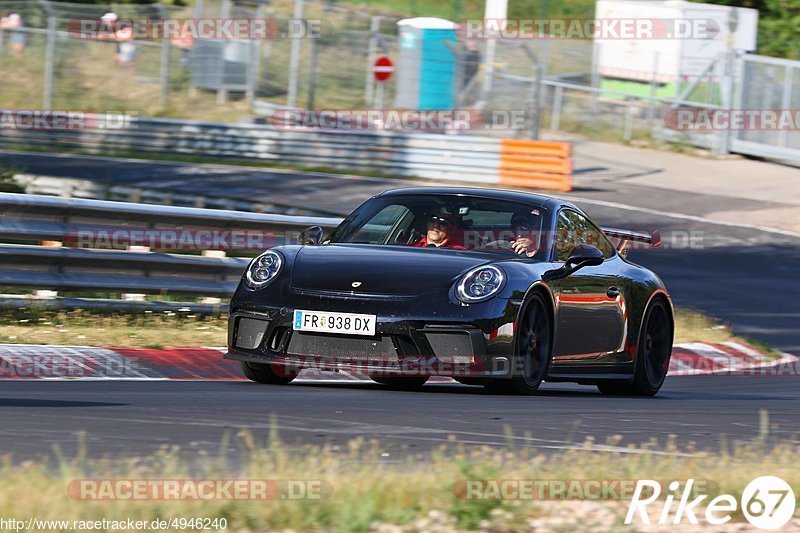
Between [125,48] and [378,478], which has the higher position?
[125,48]

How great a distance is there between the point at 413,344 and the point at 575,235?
1.94m

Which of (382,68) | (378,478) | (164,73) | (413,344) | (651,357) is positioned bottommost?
(651,357)

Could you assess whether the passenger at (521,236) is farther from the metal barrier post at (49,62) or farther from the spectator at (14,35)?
the spectator at (14,35)

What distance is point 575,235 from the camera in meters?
9.23

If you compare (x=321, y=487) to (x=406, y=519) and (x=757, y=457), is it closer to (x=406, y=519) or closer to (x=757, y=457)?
(x=406, y=519)

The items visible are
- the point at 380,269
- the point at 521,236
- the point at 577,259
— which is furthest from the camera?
the point at 521,236

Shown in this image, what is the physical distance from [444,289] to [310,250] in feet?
3.10

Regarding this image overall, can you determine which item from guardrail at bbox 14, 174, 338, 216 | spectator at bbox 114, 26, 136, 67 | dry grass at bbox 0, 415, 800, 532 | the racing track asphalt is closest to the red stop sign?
spectator at bbox 114, 26, 136, 67

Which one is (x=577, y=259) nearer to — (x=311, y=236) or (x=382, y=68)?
(x=311, y=236)

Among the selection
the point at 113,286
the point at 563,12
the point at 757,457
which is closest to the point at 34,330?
the point at 113,286

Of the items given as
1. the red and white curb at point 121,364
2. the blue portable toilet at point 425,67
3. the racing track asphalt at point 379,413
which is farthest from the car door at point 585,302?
the blue portable toilet at point 425,67

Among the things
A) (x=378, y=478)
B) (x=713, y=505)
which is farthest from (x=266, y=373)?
(x=713, y=505)

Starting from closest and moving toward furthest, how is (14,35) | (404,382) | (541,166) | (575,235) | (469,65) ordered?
(404,382) → (575,235) → (541,166) → (14,35) → (469,65)

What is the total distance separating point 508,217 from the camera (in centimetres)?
882
